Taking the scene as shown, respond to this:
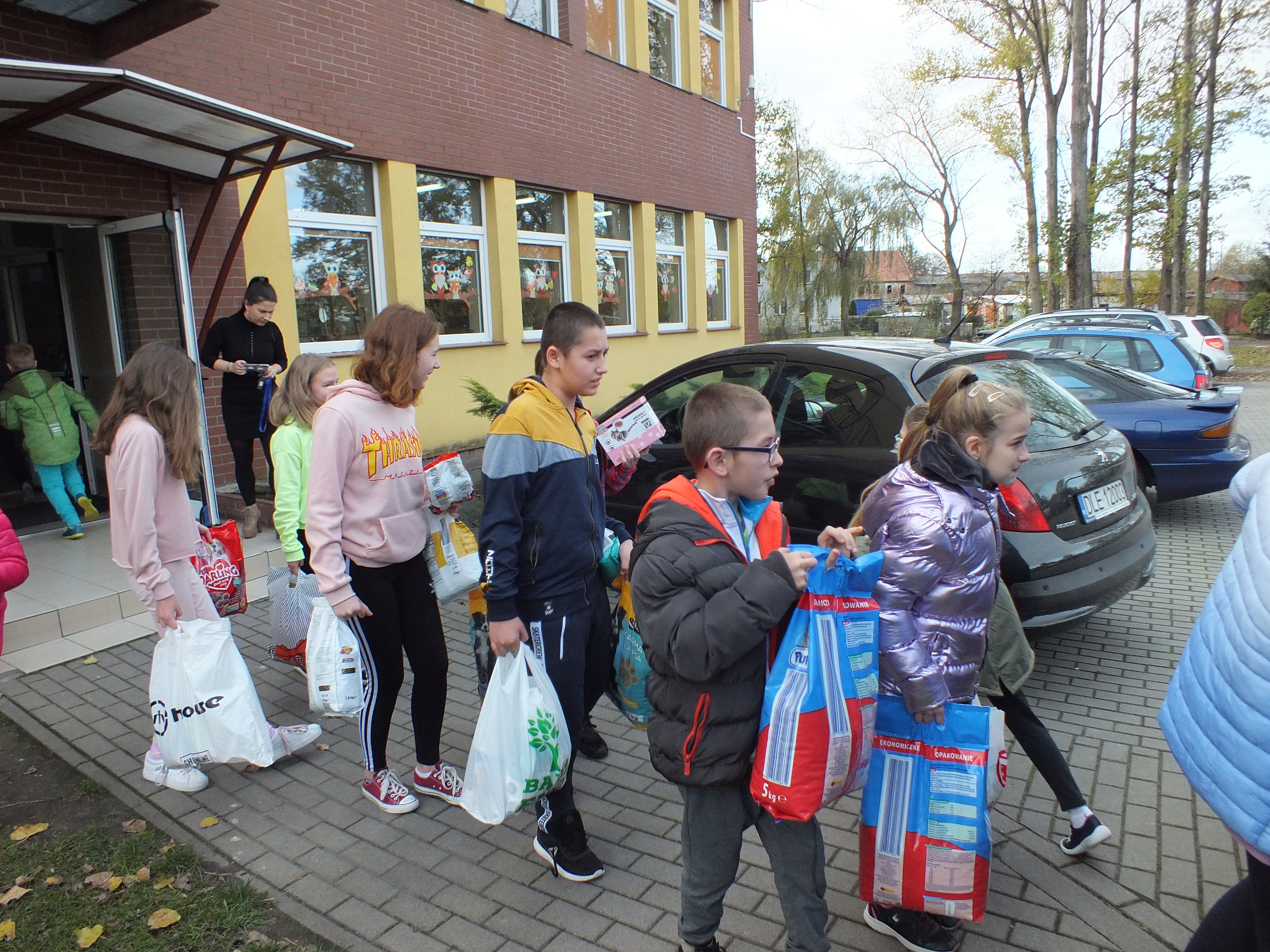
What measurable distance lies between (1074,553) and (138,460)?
4018mm

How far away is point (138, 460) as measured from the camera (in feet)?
10.8

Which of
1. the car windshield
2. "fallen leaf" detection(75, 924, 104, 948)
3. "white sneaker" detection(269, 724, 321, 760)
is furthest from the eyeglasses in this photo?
"white sneaker" detection(269, 724, 321, 760)

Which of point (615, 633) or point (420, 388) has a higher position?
point (420, 388)

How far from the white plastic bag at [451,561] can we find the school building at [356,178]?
11.7 feet

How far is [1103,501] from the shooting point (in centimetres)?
420

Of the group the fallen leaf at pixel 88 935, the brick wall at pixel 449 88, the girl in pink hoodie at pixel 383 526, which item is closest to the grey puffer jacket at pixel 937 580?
the girl in pink hoodie at pixel 383 526

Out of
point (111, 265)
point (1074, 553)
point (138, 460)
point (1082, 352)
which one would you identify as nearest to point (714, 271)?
point (1082, 352)

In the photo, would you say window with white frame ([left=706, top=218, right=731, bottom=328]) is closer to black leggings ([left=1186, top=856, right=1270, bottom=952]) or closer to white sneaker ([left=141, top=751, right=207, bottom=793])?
white sneaker ([left=141, top=751, right=207, bottom=793])

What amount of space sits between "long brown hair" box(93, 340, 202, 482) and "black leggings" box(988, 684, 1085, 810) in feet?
Result: 10.3

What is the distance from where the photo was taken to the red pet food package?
3.85 meters

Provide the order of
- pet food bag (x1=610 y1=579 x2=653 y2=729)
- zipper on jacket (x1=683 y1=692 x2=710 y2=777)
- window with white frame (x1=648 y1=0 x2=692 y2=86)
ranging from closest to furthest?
zipper on jacket (x1=683 y1=692 x2=710 y2=777) → pet food bag (x1=610 y1=579 x2=653 y2=729) → window with white frame (x1=648 y1=0 x2=692 y2=86)

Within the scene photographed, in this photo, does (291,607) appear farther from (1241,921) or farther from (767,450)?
(1241,921)

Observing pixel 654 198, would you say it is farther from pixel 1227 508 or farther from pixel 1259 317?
pixel 1259 317

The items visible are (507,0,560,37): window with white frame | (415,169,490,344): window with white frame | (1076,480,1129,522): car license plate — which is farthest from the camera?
(507,0,560,37): window with white frame
